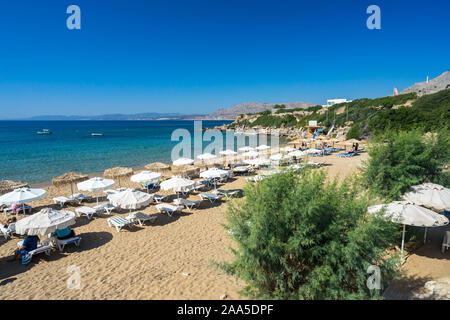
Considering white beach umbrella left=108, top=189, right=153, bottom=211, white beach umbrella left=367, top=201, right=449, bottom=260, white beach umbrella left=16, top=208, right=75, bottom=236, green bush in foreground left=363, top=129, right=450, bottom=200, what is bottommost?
white beach umbrella left=16, top=208, right=75, bottom=236

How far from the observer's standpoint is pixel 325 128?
48.4m

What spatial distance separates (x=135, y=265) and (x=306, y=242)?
192 inches

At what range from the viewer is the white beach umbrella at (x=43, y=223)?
→ 664cm

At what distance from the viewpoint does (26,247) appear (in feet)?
22.1

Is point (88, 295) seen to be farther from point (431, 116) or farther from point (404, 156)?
point (431, 116)

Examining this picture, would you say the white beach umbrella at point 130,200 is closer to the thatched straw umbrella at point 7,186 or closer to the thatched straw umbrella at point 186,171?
the thatched straw umbrella at point 7,186

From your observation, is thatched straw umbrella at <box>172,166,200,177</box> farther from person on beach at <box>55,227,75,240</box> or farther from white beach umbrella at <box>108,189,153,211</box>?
person on beach at <box>55,227,75,240</box>

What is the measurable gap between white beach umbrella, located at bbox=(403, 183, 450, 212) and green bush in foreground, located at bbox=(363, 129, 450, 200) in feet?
0.91

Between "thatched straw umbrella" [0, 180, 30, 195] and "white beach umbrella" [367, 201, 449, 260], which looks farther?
"thatched straw umbrella" [0, 180, 30, 195]

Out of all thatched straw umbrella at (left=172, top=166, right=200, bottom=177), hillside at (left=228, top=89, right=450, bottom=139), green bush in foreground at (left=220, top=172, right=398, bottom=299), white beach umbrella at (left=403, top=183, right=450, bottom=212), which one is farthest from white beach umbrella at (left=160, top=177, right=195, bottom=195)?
hillside at (left=228, top=89, right=450, bottom=139)

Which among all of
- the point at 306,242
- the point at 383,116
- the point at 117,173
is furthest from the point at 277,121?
the point at 306,242

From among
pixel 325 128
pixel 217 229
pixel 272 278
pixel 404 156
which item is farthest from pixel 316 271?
pixel 325 128

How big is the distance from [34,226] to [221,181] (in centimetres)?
1060

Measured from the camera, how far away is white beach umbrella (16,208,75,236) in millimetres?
6641
